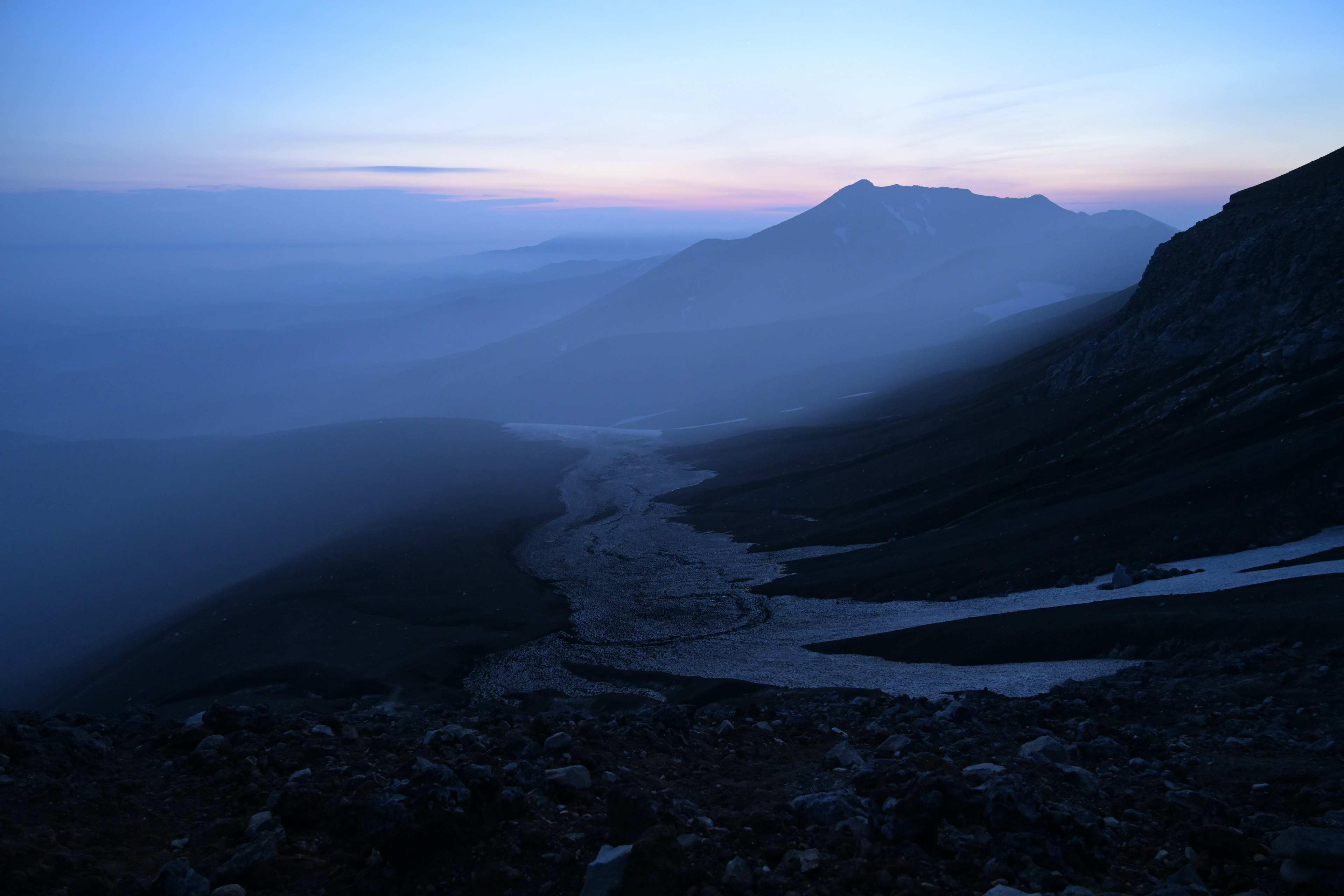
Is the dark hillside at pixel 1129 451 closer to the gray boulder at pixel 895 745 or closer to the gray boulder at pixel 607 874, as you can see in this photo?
the gray boulder at pixel 895 745

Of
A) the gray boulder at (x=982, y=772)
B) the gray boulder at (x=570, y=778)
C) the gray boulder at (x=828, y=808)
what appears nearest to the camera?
the gray boulder at (x=828, y=808)

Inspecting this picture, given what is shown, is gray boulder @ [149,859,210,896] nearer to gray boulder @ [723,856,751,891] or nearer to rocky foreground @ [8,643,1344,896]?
rocky foreground @ [8,643,1344,896]

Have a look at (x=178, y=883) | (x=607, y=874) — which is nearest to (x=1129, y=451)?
(x=607, y=874)

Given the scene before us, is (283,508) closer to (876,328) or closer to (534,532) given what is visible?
(534,532)

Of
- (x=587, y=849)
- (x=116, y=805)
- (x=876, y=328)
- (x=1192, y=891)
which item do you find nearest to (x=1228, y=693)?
(x=1192, y=891)

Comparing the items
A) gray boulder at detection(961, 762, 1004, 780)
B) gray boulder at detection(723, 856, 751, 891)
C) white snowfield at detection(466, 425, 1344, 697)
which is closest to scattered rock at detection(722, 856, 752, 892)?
gray boulder at detection(723, 856, 751, 891)

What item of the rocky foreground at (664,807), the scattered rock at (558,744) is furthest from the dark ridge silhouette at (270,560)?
the scattered rock at (558,744)
